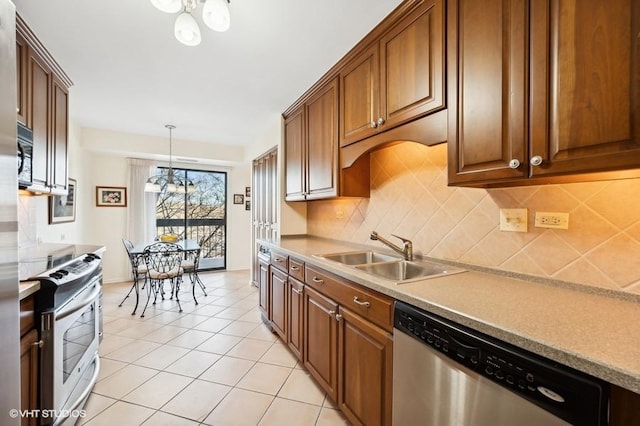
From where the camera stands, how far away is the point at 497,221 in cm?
146

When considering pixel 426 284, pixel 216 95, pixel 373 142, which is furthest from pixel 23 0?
pixel 426 284

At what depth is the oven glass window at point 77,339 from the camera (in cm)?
159

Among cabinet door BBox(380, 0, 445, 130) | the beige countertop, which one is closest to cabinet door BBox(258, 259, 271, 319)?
the beige countertop

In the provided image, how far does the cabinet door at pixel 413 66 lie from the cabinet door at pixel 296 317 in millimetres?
1393

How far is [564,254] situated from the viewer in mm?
1216

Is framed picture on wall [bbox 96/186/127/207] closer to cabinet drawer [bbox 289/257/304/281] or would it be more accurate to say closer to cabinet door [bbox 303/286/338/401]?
cabinet drawer [bbox 289/257/304/281]

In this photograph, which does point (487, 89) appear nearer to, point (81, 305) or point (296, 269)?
point (296, 269)

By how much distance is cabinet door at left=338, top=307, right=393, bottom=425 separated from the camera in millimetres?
1301

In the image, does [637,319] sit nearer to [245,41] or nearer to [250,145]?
[245,41]

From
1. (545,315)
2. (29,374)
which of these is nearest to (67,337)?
(29,374)

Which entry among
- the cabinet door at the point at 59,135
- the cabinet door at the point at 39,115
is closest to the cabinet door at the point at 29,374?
the cabinet door at the point at 39,115

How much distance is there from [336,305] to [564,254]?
→ 3.76ft

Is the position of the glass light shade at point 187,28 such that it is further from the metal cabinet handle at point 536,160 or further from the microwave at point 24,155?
the metal cabinet handle at point 536,160

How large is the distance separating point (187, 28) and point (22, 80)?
1285mm
